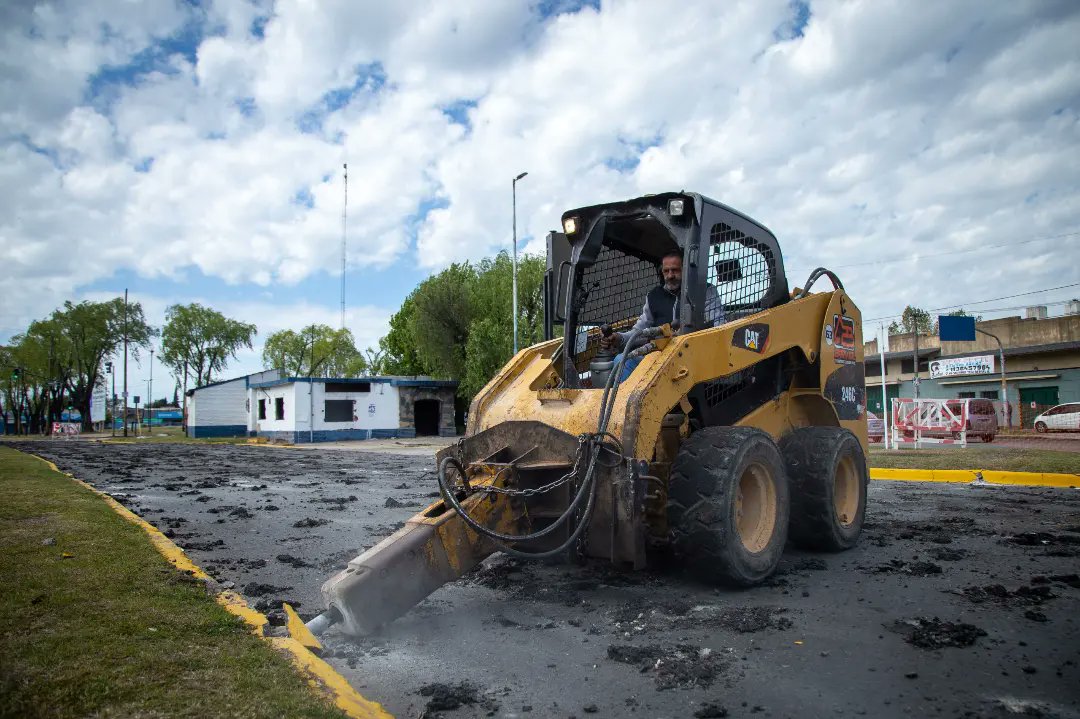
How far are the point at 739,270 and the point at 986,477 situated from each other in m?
8.20

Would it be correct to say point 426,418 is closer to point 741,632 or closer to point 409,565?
→ point 409,565

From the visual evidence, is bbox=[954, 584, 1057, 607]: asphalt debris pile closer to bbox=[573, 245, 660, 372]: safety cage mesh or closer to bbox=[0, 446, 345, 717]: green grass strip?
bbox=[573, 245, 660, 372]: safety cage mesh

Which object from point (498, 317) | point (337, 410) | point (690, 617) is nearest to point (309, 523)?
point (690, 617)

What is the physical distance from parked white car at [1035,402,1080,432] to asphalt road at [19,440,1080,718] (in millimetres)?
26840

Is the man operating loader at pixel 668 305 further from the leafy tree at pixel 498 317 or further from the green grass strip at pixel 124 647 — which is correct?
the leafy tree at pixel 498 317

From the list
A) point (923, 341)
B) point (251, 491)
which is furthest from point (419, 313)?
point (923, 341)

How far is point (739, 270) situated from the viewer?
227 inches

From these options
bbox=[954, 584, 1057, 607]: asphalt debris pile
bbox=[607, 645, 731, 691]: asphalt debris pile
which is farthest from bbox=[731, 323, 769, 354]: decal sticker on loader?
bbox=[607, 645, 731, 691]: asphalt debris pile

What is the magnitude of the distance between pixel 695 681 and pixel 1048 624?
2.16 m

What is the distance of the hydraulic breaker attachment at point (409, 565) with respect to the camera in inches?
144

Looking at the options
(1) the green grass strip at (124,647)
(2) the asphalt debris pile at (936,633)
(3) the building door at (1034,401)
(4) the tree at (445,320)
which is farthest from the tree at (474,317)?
(2) the asphalt debris pile at (936,633)

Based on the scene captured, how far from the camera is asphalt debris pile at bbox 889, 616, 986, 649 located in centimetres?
356

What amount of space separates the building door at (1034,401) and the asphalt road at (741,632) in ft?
108

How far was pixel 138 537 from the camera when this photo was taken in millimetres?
6199
